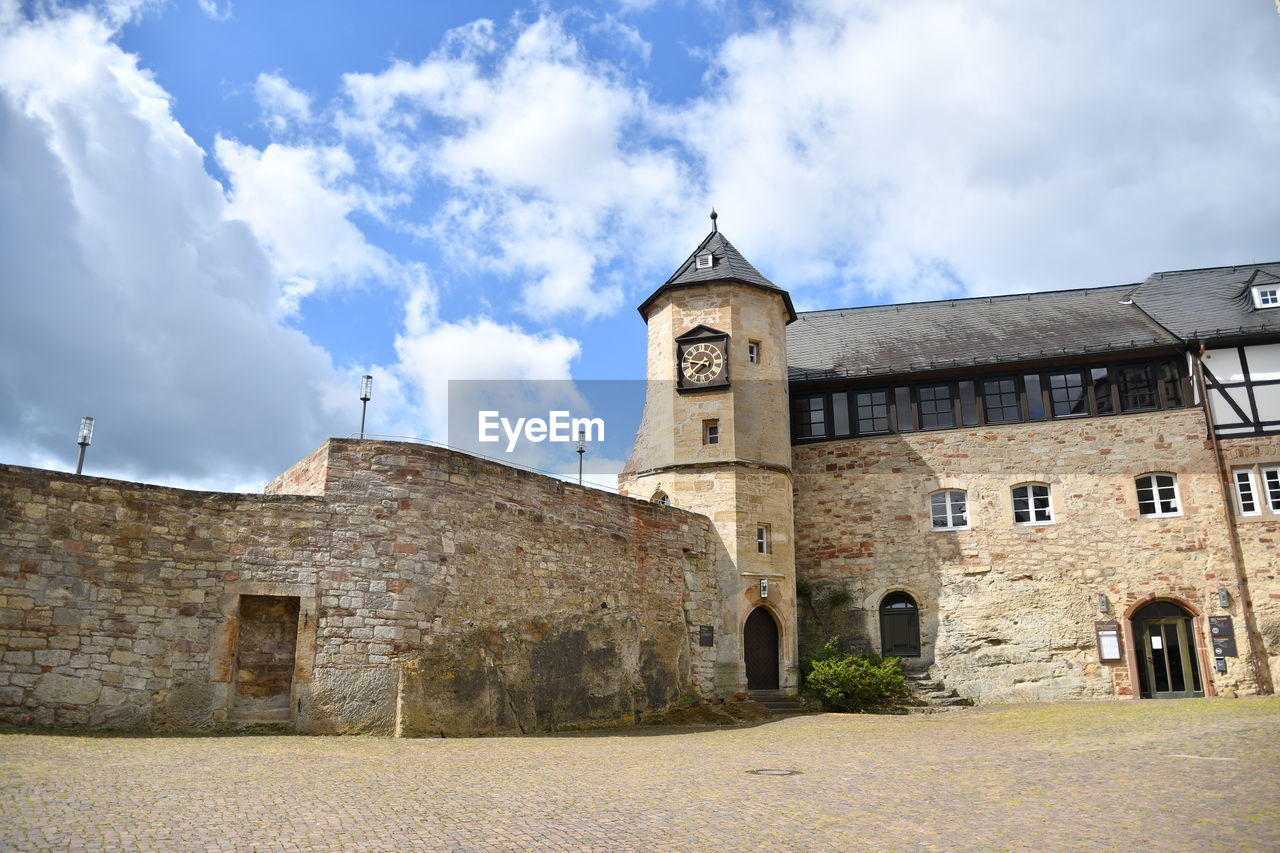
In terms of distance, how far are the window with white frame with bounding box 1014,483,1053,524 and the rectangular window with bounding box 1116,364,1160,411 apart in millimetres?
2588

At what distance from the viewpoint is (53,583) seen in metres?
11.8

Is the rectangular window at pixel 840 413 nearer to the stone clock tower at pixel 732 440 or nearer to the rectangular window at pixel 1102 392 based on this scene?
the stone clock tower at pixel 732 440

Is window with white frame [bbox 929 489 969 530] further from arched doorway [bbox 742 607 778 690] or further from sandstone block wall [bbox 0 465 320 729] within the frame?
sandstone block wall [bbox 0 465 320 729]

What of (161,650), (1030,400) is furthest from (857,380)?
(161,650)

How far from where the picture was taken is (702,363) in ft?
70.4

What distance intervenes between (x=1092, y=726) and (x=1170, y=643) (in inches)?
282

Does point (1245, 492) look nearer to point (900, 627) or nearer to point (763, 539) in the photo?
point (900, 627)

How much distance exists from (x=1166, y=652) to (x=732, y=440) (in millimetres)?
10004

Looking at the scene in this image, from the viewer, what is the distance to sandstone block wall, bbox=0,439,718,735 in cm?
1184

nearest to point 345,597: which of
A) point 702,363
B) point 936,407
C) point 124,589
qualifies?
point 124,589

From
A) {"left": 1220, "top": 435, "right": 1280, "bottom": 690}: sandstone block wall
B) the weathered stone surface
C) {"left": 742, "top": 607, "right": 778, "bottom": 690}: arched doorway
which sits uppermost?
{"left": 1220, "top": 435, "right": 1280, "bottom": 690}: sandstone block wall

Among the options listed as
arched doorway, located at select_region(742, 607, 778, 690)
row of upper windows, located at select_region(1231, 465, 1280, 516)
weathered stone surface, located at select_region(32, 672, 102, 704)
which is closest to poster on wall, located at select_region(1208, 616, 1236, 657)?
row of upper windows, located at select_region(1231, 465, 1280, 516)

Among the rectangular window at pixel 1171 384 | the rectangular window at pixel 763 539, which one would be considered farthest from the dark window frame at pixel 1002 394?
the rectangular window at pixel 763 539

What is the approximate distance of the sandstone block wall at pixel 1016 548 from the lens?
65.6 ft
